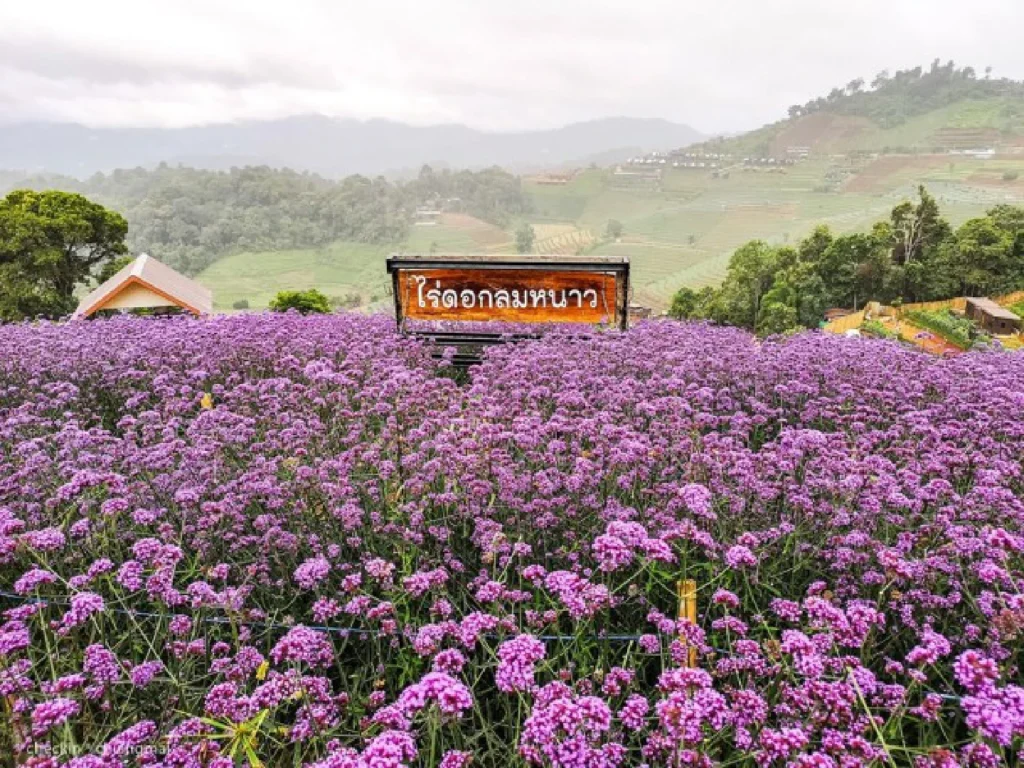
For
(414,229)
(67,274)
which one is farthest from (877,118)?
(67,274)

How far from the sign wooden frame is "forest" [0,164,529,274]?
76001mm

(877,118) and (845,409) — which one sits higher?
(877,118)

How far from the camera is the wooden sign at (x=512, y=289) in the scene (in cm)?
857

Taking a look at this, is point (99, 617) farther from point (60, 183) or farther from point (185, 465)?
point (60, 183)

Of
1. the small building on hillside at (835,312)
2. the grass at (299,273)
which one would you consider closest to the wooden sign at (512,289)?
the small building on hillside at (835,312)

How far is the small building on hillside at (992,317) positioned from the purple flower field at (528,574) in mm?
14552

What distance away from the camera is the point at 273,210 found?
104m

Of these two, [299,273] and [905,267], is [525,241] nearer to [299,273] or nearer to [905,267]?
[299,273]

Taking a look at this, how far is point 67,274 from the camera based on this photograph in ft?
78.3

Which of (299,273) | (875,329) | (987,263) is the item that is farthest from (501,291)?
(299,273)

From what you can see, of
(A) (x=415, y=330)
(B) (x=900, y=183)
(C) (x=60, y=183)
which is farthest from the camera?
(C) (x=60, y=183)

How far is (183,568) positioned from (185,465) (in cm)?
85

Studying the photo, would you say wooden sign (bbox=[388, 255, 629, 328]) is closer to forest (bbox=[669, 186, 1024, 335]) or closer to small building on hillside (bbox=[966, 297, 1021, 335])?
forest (bbox=[669, 186, 1024, 335])

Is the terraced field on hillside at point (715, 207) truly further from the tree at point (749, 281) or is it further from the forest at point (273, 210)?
the tree at point (749, 281)
